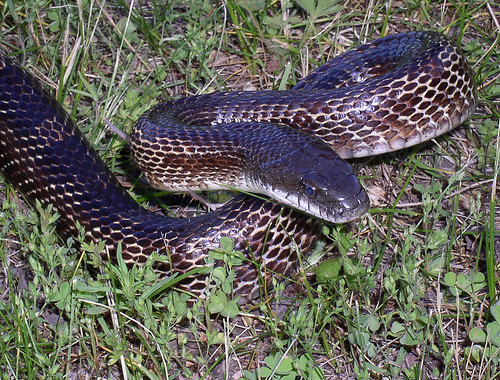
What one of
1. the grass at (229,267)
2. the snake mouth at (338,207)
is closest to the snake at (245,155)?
the snake mouth at (338,207)

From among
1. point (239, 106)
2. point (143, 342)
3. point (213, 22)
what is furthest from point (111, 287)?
point (213, 22)

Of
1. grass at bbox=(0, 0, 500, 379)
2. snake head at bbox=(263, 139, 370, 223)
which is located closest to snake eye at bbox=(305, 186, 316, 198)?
snake head at bbox=(263, 139, 370, 223)

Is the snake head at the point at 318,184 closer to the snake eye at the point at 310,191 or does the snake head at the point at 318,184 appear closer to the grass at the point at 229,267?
the snake eye at the point at 310,191

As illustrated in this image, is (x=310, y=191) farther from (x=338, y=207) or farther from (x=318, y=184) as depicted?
(x=338, y=207)

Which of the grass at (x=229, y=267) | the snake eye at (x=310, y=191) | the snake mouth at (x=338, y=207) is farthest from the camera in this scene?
the snake eye at (x=310, y=191)

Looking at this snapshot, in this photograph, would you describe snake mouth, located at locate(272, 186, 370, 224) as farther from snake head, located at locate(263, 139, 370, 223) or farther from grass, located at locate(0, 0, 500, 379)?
grass, located at locate(0, 0, 500, 379)

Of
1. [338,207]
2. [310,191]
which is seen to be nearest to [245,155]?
[310,191]

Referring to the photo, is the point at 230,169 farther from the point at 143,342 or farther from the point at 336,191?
the point at 143,342

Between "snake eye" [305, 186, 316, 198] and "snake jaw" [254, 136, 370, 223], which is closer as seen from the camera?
"snake jaw" [254, 136, 370, 223]
